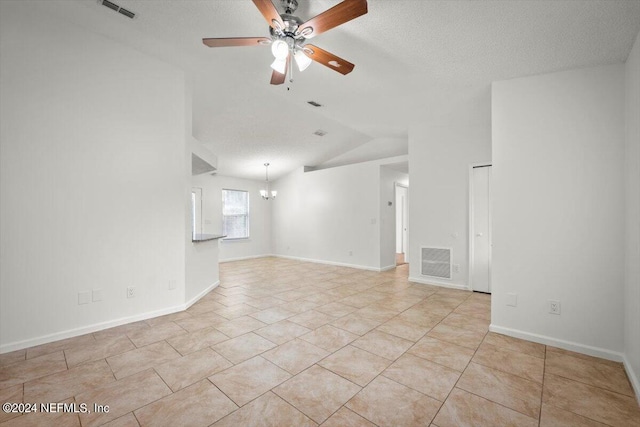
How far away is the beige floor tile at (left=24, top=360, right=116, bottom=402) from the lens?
1855 millimetres

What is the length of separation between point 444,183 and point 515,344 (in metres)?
2.78

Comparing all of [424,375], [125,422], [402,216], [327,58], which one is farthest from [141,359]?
[402,216]

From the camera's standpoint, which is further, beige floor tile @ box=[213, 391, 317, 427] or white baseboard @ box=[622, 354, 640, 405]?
white baseboard @ box=[622, 354, 640, 405]

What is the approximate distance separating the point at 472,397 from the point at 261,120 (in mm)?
4988

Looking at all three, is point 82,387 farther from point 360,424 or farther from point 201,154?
point 201,154

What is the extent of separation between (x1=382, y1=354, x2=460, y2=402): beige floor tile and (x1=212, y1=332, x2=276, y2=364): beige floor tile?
115cm

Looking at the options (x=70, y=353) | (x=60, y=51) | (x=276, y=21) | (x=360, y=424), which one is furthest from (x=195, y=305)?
(x=276, y=21)

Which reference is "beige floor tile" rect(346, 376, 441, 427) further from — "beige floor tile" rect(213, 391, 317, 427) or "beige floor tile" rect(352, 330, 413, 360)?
"beige floor tile" rect(352, 330, 413, 360)

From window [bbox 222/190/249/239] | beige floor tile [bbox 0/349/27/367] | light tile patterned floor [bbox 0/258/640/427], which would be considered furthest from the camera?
window [bbox 222/190/249/239]

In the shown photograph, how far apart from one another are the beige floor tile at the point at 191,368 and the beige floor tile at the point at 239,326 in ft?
1.41

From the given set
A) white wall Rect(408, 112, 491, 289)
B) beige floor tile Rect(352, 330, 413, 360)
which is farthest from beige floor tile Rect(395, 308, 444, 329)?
white wall Rect(408, 112, 491, 289)

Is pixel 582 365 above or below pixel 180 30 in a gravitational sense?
below

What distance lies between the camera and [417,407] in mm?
1758

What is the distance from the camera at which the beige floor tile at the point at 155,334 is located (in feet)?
8.81
